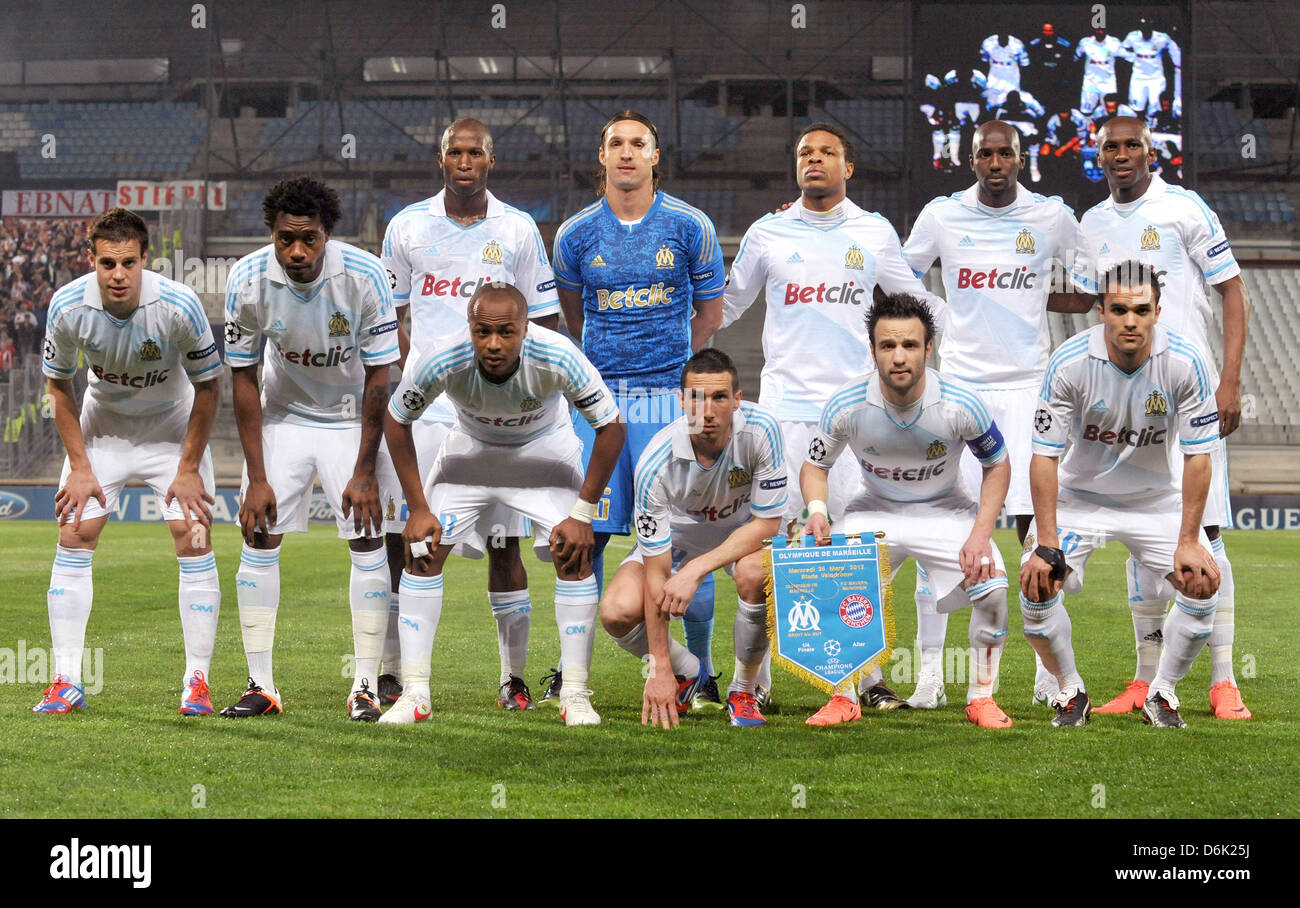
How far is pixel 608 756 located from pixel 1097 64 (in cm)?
1776

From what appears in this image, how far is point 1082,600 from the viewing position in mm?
10234

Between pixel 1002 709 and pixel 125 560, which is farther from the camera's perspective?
pixel 125 560

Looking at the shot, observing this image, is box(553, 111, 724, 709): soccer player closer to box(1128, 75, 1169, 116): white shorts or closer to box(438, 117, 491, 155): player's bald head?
box(438, 117, 491, 155): player's bald head

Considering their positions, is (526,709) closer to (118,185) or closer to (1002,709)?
(1002,709)

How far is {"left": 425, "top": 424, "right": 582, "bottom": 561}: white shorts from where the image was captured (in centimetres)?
520

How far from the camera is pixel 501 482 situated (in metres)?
5.24

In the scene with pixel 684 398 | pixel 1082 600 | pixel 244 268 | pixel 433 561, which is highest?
pixel 244 268

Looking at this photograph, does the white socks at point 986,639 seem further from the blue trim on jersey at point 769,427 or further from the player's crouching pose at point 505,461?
the player's crouching pose at point 505,461

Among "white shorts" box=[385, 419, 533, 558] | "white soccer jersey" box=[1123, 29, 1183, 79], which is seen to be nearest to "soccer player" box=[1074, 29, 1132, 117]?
"white soccer jersey" box=[1123, 29, 1183, 79]

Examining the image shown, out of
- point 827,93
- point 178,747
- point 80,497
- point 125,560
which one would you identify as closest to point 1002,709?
point 178,747

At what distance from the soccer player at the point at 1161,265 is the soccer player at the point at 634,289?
168 cm

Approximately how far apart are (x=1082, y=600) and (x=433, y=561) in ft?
21.3

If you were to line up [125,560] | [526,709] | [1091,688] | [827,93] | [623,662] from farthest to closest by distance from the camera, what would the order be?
[827,93] < [125,560] < [623,662] < [1091,688] < [526,709]

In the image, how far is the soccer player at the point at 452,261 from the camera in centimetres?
575
